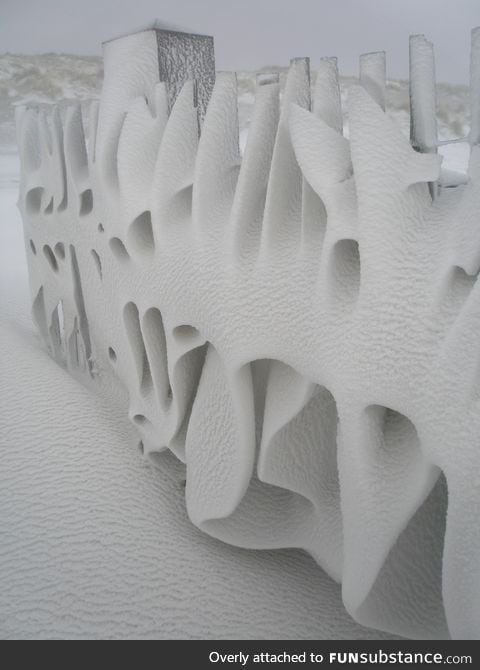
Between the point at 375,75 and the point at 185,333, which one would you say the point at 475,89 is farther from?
the point at 185,333

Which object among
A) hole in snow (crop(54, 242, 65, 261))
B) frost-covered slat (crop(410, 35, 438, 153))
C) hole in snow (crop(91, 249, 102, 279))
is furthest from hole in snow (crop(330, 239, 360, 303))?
hole in snow (crop(54, 242, 65, 261))

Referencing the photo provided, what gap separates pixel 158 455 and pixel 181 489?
114 mm

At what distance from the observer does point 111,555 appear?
1058 mm

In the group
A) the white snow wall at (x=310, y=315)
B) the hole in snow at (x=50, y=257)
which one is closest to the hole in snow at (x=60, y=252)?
the hole in snow at (x=50, y=257)

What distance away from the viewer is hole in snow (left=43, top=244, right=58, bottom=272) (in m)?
1.76

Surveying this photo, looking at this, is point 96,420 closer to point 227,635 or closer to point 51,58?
point 227,635

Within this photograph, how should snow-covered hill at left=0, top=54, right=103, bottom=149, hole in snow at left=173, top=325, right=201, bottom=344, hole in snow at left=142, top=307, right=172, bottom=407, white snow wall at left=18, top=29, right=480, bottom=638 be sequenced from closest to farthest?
white snow wall at left=18, top=29, right=480, bottom=638 < hole in snow at left=173, top=325, right=201, bottom=344 < hole in snow at left=142, top=307, right=172, bottom=407 < snow-covered hill at left=0, top=54, right=103, bottom=149

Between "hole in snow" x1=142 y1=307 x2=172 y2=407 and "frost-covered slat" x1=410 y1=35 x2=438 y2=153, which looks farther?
"hole in snow" x1=142 y1=307 x2=172 y2=407

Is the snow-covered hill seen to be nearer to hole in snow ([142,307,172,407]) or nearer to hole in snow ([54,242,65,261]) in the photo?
hole in snow ([54,242,65,261])

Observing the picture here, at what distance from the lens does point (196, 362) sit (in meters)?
1.19

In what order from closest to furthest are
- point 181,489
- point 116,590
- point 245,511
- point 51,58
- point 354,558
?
point 354,558
point 116,590
point 245,511
point 181,489
point 51,58

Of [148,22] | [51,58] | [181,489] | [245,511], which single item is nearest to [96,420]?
[181,489]

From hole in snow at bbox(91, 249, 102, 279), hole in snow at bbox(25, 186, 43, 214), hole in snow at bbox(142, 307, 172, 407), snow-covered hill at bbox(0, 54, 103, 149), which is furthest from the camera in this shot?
snow-covered hill at bbox(0, 54, 103, 149)

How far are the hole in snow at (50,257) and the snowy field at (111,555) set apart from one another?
0.38 m
